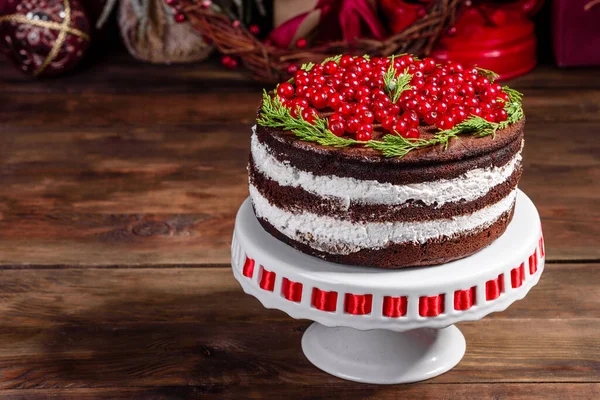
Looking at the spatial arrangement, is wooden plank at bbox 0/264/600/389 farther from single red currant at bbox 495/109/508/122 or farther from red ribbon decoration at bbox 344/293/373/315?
single red currant at bbox 495/109/508/122

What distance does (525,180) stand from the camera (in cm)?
215

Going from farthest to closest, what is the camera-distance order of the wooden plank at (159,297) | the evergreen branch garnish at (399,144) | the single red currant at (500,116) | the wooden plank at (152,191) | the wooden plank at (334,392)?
1. the wooden plank at (152,191)
2. the wooden plank at (159,297)
3. the wooden plank at (334,392)
4. the single red currant at (500,116)
5. the evergreen branch garnish at (399,144)

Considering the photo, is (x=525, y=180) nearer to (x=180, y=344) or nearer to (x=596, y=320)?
(x=596, y=320)

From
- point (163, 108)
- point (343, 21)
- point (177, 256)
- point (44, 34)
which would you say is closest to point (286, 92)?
point (177, 256)

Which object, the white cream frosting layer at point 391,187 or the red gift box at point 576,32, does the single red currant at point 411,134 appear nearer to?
the white cream frosting layer at point 391,187

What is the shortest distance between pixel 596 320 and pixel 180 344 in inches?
30.4

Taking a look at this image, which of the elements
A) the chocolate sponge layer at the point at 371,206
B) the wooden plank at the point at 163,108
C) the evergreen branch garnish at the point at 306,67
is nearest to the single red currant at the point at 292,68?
the wooden plank at the point at 163,108

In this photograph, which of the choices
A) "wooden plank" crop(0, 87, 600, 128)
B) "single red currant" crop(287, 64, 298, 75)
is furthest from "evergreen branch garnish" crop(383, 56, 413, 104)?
"wooden plank" crop(0, 87, 600, 128)

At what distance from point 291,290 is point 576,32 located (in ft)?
5.96

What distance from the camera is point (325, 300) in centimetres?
126

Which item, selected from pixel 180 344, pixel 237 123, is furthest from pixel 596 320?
pixel 237 123

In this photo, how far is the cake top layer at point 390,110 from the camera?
121 cm

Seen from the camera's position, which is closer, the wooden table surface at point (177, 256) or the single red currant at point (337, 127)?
the single red currant at point (337, 127)

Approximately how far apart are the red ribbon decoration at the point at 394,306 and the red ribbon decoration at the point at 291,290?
13cm
